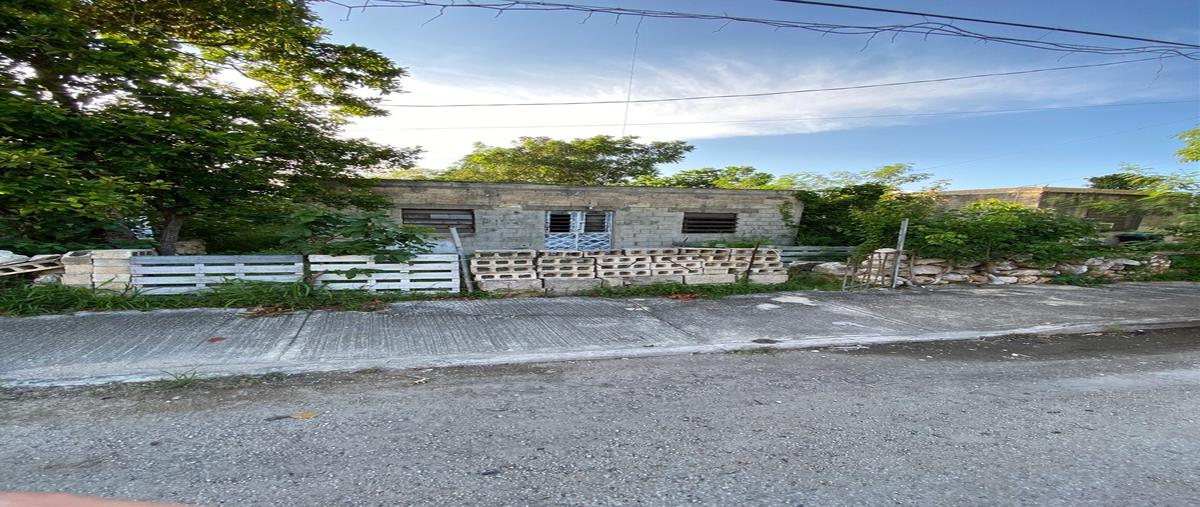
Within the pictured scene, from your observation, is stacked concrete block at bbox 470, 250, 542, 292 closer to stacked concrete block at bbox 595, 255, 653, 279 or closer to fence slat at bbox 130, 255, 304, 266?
stacked concrete block at bbox 595, 255, 653, 279

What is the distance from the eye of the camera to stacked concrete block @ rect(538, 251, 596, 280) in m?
7.27

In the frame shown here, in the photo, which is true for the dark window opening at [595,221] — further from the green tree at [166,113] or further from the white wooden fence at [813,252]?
the green tree at [166,113]

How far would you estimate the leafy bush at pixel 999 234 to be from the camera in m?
8.68

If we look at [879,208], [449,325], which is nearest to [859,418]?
[449,325]

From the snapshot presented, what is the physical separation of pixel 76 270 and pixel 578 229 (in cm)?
809

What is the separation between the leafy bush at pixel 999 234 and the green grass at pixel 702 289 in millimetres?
2055

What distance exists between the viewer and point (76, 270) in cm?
519

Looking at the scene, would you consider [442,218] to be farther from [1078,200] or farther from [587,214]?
[1078,200]

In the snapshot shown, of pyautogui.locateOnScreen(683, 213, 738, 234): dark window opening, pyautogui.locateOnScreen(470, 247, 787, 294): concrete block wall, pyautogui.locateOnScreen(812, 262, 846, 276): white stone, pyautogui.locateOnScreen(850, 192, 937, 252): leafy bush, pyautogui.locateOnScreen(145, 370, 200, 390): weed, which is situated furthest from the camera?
pyautogui.locateOnScreen(683, 213, 738, 234): dark window opening

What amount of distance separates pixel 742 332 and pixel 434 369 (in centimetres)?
343

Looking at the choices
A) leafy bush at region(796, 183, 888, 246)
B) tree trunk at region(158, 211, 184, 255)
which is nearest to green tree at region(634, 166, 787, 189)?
leafy bush at region(796, 183, 888, 246)

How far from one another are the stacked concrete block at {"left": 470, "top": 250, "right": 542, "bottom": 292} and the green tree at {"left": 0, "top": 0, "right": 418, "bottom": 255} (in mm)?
3182

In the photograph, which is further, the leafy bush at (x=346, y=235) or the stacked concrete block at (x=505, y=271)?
the stacked concrete block at (x=505, y=271)

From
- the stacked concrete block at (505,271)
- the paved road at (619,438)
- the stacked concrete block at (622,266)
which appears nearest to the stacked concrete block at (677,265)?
the stacked concrete block at (622,266)
